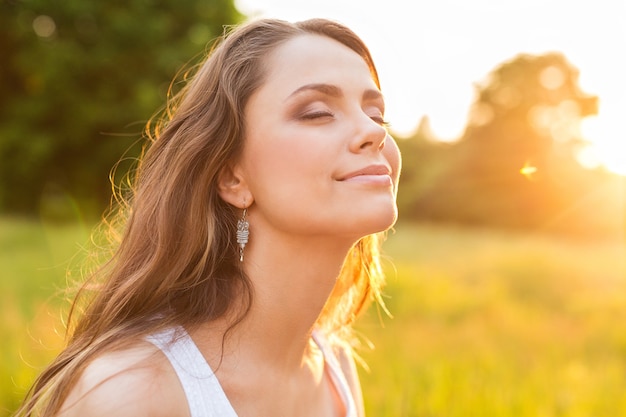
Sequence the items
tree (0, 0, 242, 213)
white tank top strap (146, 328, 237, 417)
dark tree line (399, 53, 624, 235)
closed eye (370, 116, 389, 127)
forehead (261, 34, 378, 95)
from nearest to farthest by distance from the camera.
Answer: white tank top strap (146, 328, 237, 417) < forehead (261, 34, 378, 95) < closed eye (370, 116, 389, 127) < tree (0, 0, 242, 213) < dark tree line (399, 53, 624, 235)

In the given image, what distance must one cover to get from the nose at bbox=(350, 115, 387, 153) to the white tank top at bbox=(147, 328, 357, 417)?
800mm

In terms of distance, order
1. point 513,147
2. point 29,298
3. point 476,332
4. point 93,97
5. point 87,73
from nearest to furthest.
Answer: point 476,332, point 29,298, point 87,73, point 93,97, point 513,147

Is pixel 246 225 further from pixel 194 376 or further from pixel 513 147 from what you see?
pixel 513 147

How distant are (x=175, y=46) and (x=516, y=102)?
53.4 feet

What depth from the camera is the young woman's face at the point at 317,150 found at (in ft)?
6.76

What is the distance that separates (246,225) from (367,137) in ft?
1.70

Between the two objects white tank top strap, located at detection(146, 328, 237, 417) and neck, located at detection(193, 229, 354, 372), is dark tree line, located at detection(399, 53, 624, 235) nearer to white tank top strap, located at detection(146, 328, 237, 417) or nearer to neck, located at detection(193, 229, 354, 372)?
neck, located at detection(193, 229, 354, 372)

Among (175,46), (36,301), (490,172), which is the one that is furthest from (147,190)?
(490,172)

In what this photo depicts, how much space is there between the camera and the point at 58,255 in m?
10.6

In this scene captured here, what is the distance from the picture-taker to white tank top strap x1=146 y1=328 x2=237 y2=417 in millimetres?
1991

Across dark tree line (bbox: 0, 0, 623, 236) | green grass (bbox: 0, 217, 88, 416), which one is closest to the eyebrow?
green grass (bbox: 0, 217, 88, 416)

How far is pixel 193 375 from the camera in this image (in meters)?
2.03

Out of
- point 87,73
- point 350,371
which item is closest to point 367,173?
point 350,371

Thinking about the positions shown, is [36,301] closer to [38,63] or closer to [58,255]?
[58,255]
